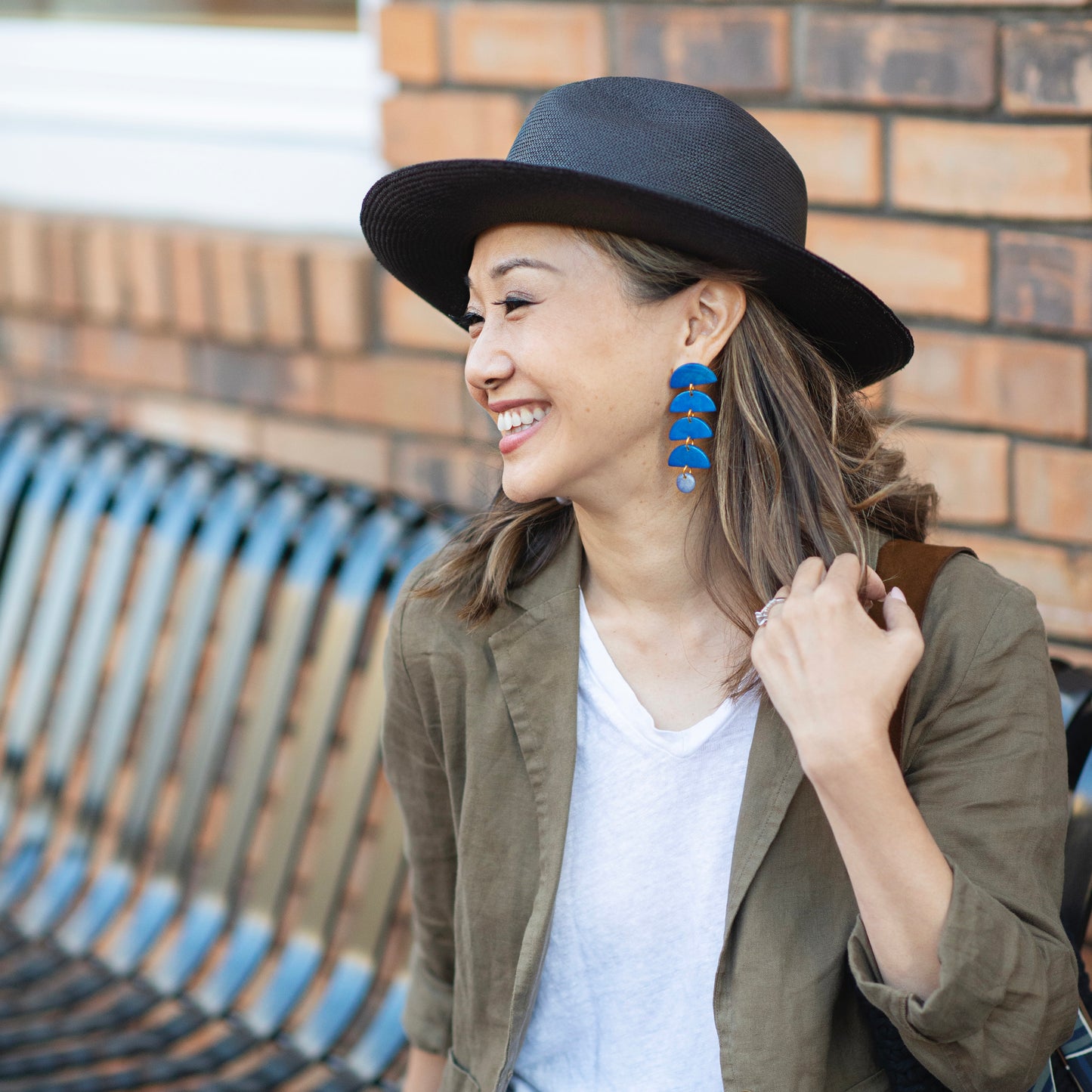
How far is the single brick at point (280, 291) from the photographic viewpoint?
3010 millimetres

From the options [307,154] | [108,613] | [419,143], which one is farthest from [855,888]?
[307,154]

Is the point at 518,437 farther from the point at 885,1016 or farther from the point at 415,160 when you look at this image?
the point at 415,160

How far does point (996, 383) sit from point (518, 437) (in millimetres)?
944

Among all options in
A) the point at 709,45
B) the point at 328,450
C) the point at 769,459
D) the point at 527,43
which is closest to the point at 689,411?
the point at 769,459

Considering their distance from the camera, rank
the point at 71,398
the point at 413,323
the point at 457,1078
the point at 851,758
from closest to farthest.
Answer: the point at 851,758
the point at 457,1078
the point at 413,323
the point at 71,398

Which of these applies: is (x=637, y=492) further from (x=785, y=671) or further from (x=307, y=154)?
(x=307, y=154)

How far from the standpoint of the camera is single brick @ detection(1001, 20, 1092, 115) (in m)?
2.06

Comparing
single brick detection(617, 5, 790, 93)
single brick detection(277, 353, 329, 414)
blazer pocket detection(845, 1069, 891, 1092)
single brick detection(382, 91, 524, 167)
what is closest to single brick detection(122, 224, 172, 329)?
single brick detection(277, 353, 329, 414)

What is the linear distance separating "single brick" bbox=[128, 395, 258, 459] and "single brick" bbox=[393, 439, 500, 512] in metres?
0.38

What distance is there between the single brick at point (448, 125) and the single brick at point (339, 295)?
23 centimetres

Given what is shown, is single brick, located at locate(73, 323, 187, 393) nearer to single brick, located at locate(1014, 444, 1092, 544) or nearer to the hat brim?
the hat brim

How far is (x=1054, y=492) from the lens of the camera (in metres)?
2.23

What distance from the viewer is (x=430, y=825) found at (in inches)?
76.0

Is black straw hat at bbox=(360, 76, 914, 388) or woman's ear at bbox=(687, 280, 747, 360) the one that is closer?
black straw hat at bbox=(360, 76, 914, 388)
